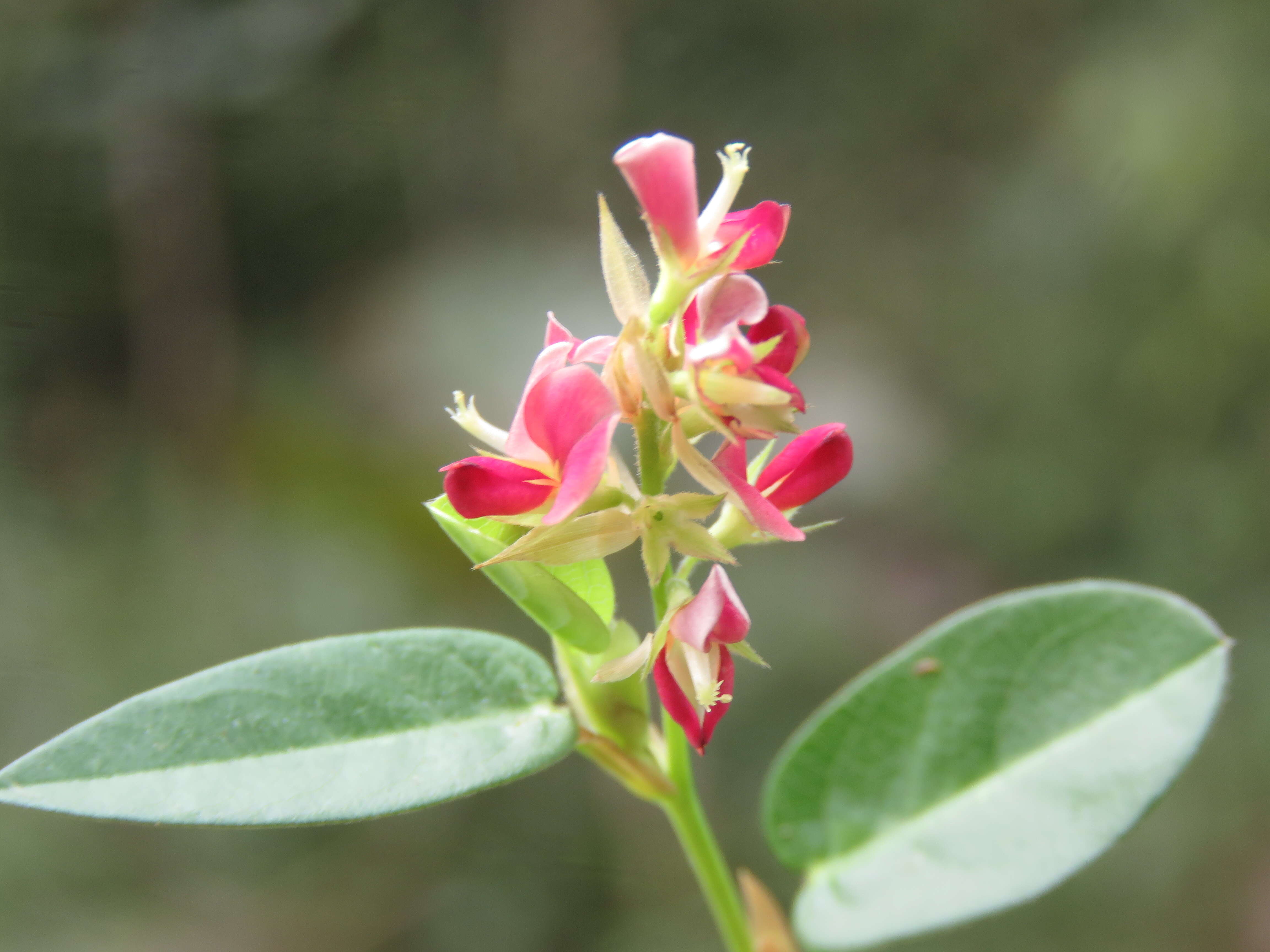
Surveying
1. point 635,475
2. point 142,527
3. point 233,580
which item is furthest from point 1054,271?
point 142,527

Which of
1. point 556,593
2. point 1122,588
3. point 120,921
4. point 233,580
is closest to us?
point 556,593

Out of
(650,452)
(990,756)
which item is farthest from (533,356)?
(650,452)

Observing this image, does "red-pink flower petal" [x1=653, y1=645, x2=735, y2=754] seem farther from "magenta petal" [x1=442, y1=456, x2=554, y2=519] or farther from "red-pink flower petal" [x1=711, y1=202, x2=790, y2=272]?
"red-pink flower petal" [x1=711, y1=202, x2=790, y2=272]

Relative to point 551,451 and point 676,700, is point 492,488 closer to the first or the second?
point 551,451

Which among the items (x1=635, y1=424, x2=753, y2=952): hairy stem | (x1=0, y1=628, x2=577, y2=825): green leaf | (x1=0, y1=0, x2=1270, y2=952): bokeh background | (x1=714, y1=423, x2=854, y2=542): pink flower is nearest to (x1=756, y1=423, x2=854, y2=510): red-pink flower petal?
(x1=714, y1=423, x2=854, y2=542): pink flower

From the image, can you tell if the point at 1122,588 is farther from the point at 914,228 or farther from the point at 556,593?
the point at 914,228

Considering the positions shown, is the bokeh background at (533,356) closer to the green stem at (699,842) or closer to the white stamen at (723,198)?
the green stem at (699,842)
